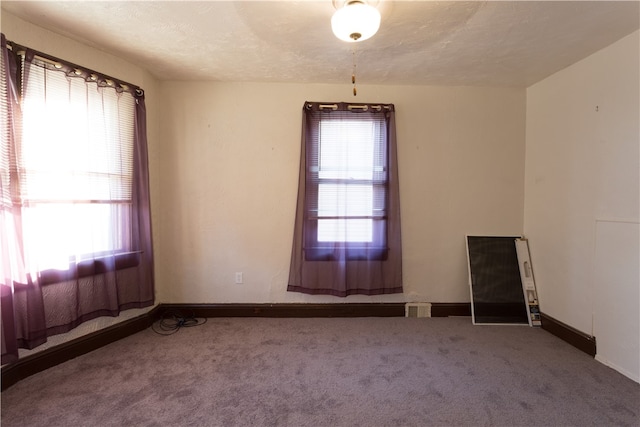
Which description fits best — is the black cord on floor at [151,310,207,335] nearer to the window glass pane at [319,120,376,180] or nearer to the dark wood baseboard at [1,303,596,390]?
the dark wood baseboard at [1,303,596,390]

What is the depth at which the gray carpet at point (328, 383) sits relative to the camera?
1567mm

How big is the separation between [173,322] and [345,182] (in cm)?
216

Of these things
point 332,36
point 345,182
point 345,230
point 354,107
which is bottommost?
point 345,230

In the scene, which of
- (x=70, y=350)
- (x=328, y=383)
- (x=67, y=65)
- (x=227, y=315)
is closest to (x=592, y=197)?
(x=328, y=383)

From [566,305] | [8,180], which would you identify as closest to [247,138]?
[8,180]

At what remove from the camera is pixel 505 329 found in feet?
8.67

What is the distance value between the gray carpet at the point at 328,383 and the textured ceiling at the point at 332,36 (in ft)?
7.60

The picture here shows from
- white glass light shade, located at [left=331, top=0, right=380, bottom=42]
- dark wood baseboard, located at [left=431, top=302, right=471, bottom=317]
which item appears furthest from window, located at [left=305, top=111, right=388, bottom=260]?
white glass light shade, located at [left=331, top=0, right=380, bottom=42]

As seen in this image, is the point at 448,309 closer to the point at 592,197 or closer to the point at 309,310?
the point at 309,310

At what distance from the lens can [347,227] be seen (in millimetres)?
2795

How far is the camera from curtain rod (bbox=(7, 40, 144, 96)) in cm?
175

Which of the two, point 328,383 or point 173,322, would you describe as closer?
point 328,383

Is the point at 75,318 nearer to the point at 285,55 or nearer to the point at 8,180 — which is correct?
the point at 8,180

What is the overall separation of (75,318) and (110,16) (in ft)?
6.81
